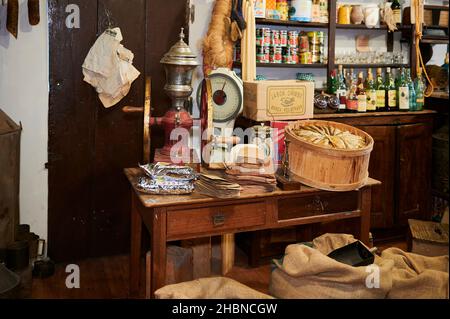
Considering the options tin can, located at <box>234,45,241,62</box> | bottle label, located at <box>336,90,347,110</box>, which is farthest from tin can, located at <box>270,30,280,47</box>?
bottle label, located at <box>336,90,347,110</box>

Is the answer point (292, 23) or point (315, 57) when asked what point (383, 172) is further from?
point (292, 23)

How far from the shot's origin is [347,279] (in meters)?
1.71

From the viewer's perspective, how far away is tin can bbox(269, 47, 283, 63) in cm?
374

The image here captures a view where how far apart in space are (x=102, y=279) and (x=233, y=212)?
1417mm

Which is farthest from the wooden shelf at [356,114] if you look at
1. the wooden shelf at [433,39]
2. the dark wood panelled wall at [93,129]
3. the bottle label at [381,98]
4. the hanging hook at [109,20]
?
the hanging hook at [109,20]

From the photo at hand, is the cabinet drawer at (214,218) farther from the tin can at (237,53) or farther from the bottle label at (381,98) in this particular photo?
the bottle label at (381,98)

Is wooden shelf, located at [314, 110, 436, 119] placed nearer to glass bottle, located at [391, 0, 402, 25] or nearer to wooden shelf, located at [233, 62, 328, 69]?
wooden shelf, located at [233, 62, 328, 69]

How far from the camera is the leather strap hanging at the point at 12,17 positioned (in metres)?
2.92

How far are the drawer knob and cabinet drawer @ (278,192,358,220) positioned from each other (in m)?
0.27

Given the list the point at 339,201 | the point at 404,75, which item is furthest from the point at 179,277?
the point at 404,75

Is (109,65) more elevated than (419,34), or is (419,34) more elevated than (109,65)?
(419,34)

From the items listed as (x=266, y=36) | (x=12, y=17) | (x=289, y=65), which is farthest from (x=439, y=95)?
(x=12, y=17)

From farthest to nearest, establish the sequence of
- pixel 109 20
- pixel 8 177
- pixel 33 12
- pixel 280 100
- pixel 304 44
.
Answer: pixel 304 44 → pixel 109 20 → pixel 280 100 → pixel 33 12 → pixel 8 177

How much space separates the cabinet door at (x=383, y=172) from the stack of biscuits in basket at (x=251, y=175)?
1.74m
